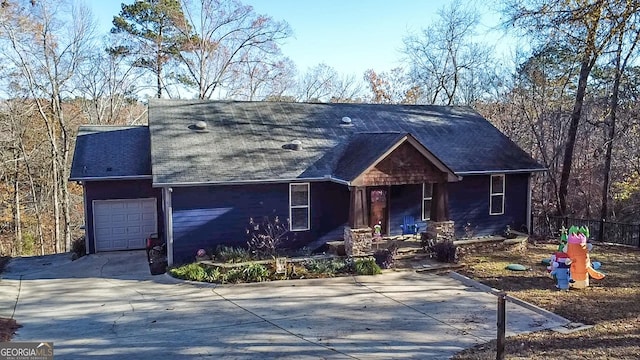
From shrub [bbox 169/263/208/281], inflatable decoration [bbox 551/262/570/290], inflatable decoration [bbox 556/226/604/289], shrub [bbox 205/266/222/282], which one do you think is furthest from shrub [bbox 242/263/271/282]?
inflatable decoration [bbox 556/226/604/289]

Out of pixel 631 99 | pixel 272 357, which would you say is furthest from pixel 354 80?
pixel 272 357

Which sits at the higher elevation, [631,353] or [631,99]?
[631,99]

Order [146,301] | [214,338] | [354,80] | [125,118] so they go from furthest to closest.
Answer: [354,80] < [125,118] < [146,301] < [214,338]

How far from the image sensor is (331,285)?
465 inches

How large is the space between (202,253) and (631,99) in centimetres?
1720

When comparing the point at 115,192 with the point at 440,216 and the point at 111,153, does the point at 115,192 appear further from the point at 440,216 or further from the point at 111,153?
the point at 440,216

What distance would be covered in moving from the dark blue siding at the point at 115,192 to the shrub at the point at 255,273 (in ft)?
16.9

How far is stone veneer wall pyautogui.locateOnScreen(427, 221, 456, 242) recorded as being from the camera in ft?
47.1

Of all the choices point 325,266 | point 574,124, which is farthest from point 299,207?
point 574,124

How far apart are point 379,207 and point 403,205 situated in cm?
89

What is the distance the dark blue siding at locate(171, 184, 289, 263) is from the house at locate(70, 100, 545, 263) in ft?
0.10

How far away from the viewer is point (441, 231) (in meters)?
14.4

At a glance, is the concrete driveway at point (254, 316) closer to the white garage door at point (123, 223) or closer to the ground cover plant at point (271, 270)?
the ground cover plant at point (271, 270)

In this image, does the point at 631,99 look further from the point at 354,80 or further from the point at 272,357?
the point at 354,80
